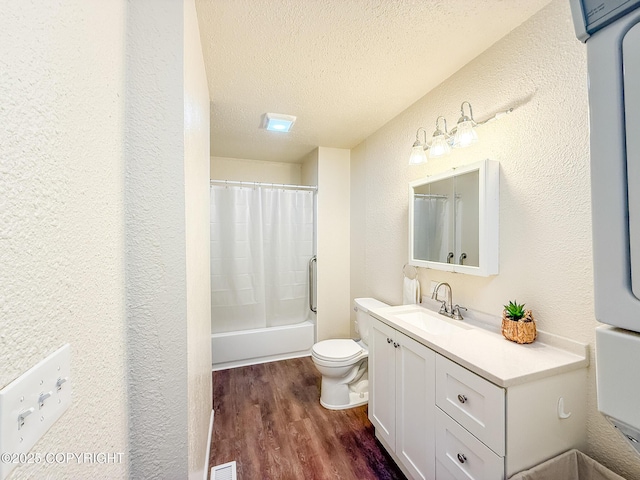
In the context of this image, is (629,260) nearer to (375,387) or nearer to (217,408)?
(375,387)

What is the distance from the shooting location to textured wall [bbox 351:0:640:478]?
1.11m

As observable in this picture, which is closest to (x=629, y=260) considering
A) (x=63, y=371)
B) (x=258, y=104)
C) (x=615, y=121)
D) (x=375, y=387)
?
(x=615, y=121)

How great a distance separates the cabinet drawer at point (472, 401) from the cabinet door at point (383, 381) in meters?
0.39

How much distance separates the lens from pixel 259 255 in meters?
3.04

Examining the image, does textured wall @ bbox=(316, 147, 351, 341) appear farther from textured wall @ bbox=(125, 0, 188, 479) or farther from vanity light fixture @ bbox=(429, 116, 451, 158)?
textured wall @ bbox=(125, 0, 188, 479)

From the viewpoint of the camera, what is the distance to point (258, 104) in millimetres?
2084

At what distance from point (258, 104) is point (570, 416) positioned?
98.5 inches

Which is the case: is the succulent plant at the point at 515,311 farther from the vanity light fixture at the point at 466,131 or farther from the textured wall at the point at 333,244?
the textured wall at the point at 333,244

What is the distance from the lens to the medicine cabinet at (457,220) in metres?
1.46

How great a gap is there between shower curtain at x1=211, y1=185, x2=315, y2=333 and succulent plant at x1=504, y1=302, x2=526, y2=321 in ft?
7.21

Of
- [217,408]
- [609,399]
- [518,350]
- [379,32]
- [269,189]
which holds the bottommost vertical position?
[217,408]

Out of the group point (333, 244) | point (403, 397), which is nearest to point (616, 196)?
point (403, 397)

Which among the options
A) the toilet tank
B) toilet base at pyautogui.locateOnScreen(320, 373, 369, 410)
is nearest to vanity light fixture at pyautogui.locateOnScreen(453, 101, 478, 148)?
the toilet tank

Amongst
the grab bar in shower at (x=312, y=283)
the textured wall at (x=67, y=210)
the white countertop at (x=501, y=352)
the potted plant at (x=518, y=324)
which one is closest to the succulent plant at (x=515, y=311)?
the potted plant at (x=518, y=324)
